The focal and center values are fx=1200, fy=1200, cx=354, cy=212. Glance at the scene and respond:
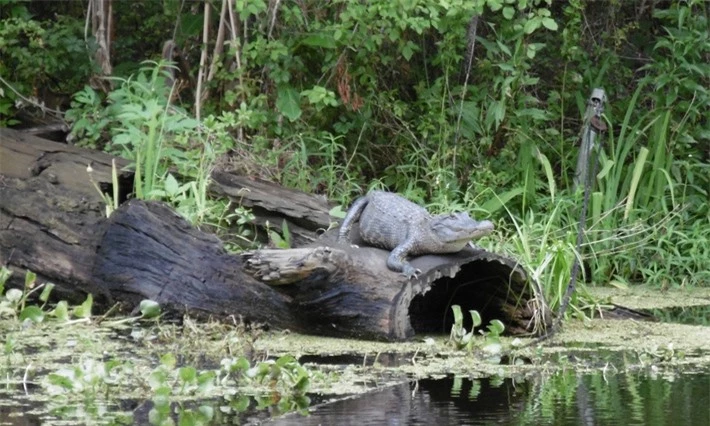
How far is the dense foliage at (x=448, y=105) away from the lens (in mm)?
8852

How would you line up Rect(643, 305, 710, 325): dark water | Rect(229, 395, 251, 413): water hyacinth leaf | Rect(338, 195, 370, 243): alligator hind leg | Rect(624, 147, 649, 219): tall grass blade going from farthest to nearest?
Rect(624, 147, 649, 219): tall grass blade → Rect(338, 195, 370, 243): alligator hind leg → Rect(643, 305, 710, 325): dark water → Rect(229, 395, 251, 413): water hyacinth leaf

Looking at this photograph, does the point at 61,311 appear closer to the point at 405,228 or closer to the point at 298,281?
the point at 298,281

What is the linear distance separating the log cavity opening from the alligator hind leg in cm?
64

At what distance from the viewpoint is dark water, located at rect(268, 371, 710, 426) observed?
176 inches

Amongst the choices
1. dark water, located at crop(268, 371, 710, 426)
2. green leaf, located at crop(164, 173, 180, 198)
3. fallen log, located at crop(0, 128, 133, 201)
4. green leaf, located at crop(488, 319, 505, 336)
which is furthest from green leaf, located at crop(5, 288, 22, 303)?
green leaf, located at crop(488, 319, 505, 336)

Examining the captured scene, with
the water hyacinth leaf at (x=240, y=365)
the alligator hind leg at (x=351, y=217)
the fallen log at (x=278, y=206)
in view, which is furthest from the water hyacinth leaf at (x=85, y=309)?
the water hyacinth leaf at (x=240, y=365)

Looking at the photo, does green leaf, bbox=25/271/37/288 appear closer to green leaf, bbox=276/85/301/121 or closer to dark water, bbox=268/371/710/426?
dark water, bbox=268/371/710/426

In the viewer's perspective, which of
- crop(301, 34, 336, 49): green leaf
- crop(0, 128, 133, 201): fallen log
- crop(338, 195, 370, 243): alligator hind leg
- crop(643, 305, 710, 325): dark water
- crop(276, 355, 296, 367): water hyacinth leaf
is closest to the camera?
crop(276, 355, 296, 367): water hyacinth leaf

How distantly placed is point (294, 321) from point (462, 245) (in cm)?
105

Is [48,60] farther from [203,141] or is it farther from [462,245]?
[462,245]

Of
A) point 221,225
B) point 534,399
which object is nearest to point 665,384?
point 534,399

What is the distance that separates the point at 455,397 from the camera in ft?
16.3

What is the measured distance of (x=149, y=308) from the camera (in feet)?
20.9

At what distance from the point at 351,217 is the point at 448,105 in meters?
3.00
